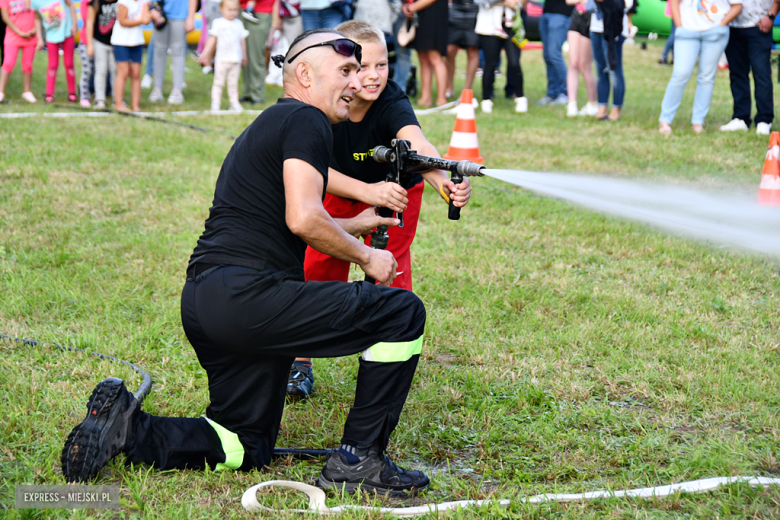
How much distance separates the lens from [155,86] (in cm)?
1331

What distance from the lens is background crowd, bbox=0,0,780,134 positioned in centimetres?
977

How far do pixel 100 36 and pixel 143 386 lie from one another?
9446 mm

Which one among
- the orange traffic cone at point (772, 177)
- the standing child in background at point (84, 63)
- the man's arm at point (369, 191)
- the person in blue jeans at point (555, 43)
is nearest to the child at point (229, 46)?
the standing child in background at point (84, 63)

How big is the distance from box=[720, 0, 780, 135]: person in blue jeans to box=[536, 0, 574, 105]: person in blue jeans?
330 centimetres

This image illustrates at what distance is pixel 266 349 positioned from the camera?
9.87 feet

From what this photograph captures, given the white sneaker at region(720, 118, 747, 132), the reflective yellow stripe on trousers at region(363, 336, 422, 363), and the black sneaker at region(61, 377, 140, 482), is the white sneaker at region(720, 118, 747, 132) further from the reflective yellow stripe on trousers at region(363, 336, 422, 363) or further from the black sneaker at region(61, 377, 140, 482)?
the black sneaker at region(61, 377, 140, 482)

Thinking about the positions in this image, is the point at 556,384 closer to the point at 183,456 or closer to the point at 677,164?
the point at 183,456

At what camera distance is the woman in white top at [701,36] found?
946 centimetres

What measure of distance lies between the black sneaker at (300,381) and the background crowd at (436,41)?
7904mm

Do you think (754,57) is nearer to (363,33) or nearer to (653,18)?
(363,33)

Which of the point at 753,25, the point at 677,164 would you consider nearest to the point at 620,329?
the point at 677,164

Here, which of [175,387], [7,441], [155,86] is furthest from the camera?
[155,86]

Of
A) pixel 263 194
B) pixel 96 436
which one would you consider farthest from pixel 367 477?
pixel 263 194

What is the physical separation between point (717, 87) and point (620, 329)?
12503 millimetres
